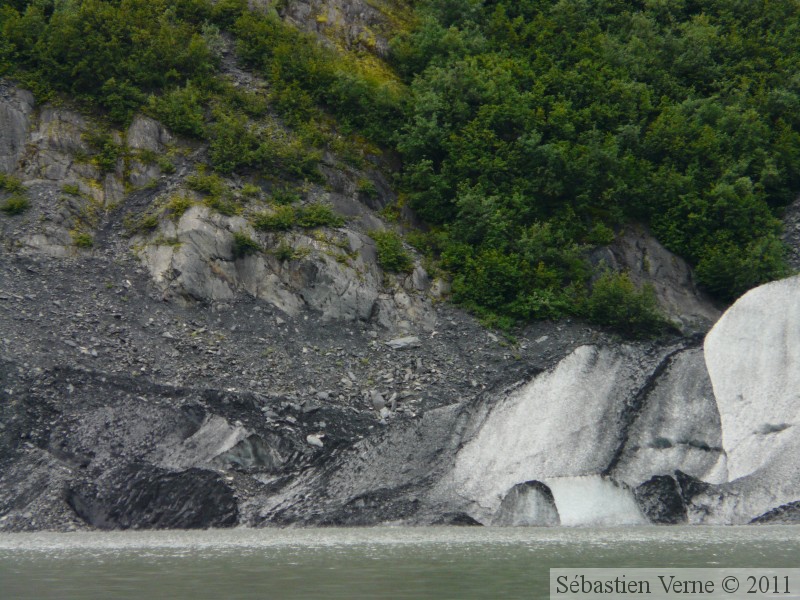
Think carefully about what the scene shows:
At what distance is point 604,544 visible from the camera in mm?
17688

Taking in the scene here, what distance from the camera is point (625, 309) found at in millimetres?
27016

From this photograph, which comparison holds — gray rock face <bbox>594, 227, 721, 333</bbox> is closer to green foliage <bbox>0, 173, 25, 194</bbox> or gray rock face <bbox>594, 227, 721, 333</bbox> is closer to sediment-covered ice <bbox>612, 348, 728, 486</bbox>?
sediment-covered ice <bbox>612, 348, 728, 486</bbox>

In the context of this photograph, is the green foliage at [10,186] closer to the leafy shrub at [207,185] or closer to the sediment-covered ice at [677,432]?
the leafy shrub at [207,185]

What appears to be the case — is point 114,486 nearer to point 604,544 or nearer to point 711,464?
point 604,544

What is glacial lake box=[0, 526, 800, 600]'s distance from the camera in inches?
500

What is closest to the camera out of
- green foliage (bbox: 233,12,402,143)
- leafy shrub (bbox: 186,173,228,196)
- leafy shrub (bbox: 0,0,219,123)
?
leafy shrub (bbox: 186,173,228,196)

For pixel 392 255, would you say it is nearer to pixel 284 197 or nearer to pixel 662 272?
pixel 284 197

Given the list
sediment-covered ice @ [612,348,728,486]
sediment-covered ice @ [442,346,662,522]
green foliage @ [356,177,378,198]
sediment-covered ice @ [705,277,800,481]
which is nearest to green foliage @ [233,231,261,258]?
green foliage @ [356,177,378,198]

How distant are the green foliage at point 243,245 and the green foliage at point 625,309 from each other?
1027cm

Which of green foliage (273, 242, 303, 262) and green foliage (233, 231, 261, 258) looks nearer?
green foliage (233, 231, 261, 258)

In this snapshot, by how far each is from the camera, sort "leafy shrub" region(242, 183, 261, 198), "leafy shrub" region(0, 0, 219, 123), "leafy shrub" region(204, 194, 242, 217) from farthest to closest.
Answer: "leafy shrub" region(0, 0, 219, 123)
"leafy shrub" region(242, 183, 261, 198)
"leafy shrub" region(204, 194, 242, 217)

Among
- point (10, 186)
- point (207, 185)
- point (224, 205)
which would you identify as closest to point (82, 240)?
point (10, 186)

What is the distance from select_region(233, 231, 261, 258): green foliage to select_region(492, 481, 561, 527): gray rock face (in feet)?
35.8

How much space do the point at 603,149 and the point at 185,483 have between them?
17.7 meters
